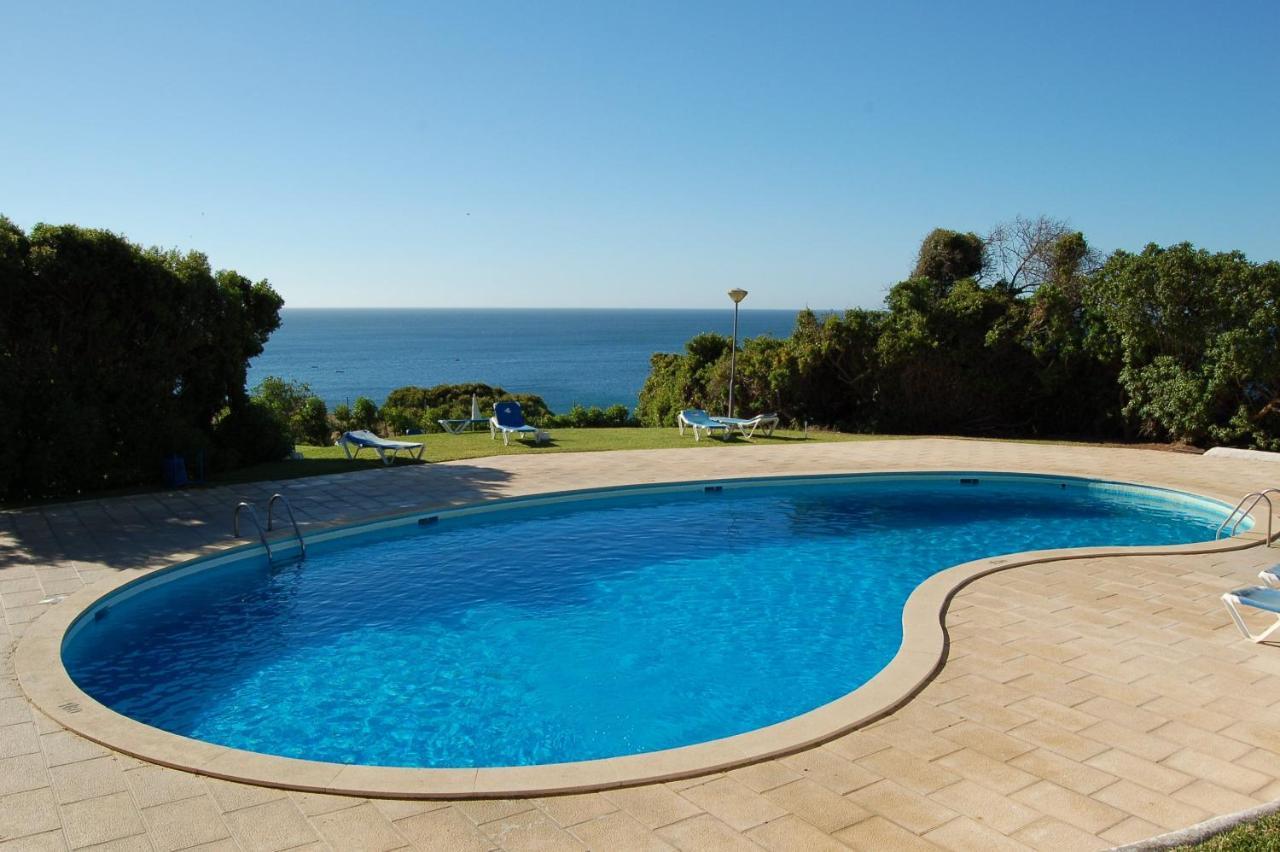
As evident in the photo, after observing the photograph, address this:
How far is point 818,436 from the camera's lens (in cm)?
1764

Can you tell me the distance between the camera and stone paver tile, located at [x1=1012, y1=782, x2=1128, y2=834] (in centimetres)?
339

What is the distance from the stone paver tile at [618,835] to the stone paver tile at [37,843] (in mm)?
2141

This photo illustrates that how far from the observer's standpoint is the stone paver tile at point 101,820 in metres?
3.24

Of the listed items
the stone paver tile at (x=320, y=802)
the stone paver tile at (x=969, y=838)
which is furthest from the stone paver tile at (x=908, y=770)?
the stone paver tile at (x=320, y=802)

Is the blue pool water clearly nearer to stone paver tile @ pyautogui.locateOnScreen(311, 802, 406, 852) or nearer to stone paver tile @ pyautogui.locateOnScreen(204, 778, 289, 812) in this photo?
stone paver tile @ pyautogui.locateOnScreen(204, 778, 289, 812)

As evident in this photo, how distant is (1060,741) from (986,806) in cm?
94

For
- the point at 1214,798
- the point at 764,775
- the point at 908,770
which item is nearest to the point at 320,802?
the point at 764,775

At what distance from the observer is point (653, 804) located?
11.5 feet

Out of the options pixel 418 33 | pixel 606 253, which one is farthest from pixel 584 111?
pixel 606 253

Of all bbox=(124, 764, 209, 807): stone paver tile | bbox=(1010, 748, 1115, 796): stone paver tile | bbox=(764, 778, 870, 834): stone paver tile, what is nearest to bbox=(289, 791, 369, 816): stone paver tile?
bbox=(124, 764, 209, 807): stone paver tile

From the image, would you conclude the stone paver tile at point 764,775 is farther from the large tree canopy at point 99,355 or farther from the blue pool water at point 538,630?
the large tree canopy at point 99,355

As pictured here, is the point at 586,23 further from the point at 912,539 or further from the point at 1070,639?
the point at 1070,639

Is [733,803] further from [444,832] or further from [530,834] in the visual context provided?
[444,832]

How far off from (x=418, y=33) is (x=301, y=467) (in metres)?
8.81
